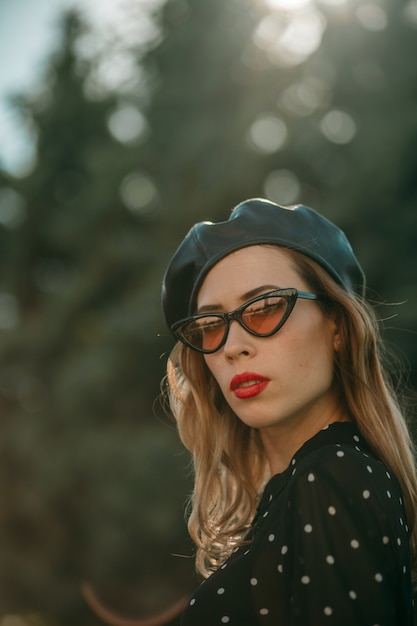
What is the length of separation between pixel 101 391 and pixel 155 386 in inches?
30.3

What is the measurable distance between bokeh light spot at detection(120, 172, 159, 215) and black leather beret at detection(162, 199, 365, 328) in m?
8.55

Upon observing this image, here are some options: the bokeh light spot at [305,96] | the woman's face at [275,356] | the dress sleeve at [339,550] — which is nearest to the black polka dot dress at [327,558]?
the dress sleeve at [339,550]

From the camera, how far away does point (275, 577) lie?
1.66m

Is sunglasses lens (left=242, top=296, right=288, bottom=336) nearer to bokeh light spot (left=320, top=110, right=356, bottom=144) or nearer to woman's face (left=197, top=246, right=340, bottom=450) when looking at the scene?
woman's face (left=197, top=246, right=340, bottom=450)

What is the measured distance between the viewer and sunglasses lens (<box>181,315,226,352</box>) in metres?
2.08

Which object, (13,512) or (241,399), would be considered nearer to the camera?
(241,399)

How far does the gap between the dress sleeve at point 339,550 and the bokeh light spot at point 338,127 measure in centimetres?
810

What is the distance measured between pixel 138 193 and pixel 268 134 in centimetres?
208

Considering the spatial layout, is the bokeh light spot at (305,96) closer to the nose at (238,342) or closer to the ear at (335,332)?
the ear at (335,332)

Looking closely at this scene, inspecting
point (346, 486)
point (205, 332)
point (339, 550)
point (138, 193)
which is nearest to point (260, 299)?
point (205, 332)

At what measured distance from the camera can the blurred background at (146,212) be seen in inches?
355

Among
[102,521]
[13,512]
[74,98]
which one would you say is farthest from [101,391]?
[74,98]

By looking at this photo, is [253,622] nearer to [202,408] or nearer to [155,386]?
[202,408]

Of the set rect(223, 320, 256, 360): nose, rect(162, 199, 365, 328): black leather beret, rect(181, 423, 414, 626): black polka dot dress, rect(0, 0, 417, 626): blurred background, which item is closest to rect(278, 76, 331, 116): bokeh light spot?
rect(0, 0, 417, 626): blurred background
